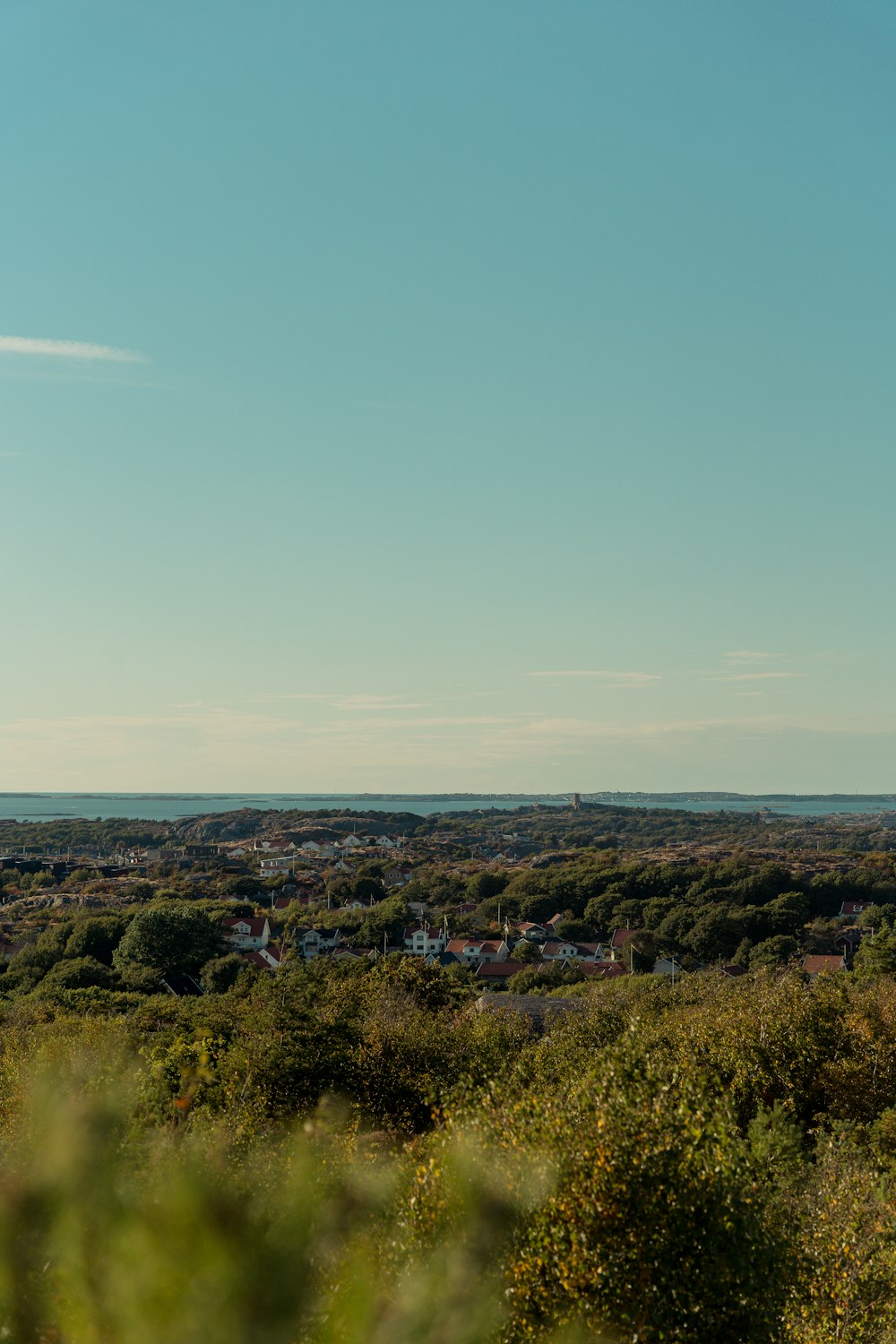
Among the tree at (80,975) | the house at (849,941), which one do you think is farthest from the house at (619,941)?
the tree at (80,975)

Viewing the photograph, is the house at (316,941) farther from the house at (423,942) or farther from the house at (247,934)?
the house at (423,942)

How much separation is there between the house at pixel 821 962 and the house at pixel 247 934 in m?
41.6

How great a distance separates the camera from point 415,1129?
90.6ft

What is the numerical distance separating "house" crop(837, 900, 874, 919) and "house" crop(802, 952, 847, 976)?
67.8ft

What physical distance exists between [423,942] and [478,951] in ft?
17.6

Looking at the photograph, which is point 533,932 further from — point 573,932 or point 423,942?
point 423,942

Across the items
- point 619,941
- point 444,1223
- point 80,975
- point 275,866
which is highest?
point 444,1223

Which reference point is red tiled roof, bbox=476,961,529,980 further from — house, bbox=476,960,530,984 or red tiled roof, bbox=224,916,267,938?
red tiled roof, bbox=224,916,267,938

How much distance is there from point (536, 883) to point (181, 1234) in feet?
317

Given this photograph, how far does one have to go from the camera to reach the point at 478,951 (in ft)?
267

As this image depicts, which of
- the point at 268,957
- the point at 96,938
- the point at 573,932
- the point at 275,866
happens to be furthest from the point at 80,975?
the point at 275,866

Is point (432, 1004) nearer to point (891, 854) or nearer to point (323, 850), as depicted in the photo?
point (891, 854)

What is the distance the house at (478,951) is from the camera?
262 ft

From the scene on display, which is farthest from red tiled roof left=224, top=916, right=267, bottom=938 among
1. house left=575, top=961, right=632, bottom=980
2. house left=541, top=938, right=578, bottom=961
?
house left=575, top=961, right=632, bottom=980
